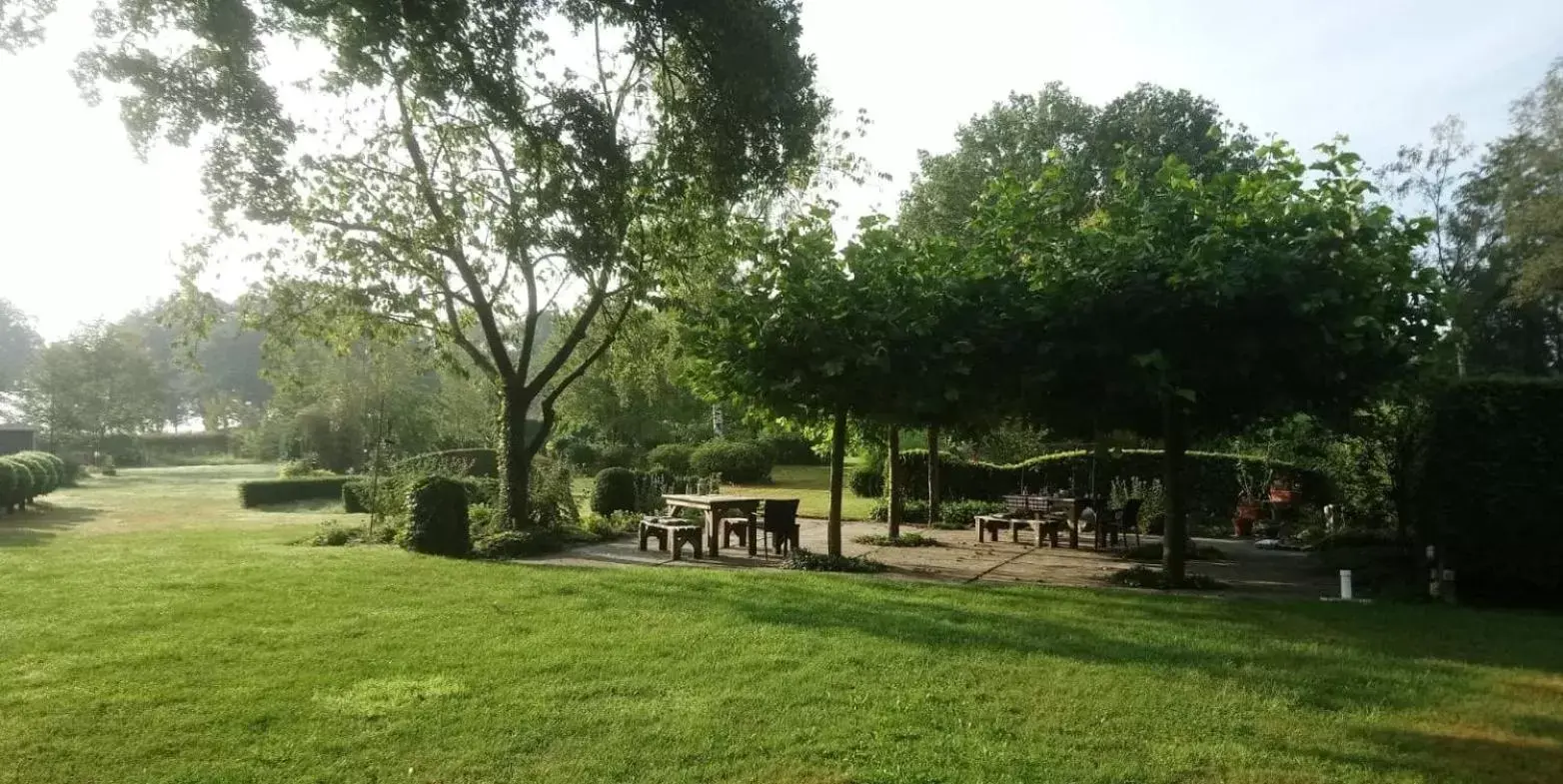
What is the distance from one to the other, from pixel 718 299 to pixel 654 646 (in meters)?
6.13

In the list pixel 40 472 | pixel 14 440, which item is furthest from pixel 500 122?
pixel 14 440

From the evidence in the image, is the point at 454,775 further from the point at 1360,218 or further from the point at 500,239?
the point at 1360,218

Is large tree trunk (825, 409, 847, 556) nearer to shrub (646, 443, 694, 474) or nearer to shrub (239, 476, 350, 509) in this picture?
shrub (239, 476, 350, 509)

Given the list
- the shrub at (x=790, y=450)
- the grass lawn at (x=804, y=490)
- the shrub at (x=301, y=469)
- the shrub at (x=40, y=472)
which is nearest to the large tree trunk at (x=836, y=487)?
the grass lawn at (x=804, y=490)

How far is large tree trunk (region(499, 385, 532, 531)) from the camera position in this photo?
15.6 metres

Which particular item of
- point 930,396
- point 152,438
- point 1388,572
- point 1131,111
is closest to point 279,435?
point 152,438

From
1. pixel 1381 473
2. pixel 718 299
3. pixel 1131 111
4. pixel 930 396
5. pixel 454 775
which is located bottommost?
pixel 454 775

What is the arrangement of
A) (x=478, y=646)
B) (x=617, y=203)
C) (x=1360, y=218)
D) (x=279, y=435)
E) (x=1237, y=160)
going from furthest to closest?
(x=279, y=435), (x=1237, y=160), (x=617, y=203), (x=1360, y=218), (x=478, y=646)

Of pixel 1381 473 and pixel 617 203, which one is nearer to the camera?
pixel 617 203

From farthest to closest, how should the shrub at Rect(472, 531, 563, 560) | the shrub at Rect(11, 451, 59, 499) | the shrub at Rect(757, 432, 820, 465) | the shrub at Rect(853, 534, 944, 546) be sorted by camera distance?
the shrub at Rect(757, 432, 820, 465), the shrub at Rect(11, 451, 59, 499), the shrub at Rect(853, 534, 944, 546), the shrub at Rect(472, 531, 563, 560)

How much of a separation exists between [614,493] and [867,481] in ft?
25.4

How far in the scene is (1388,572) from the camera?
11.0 m

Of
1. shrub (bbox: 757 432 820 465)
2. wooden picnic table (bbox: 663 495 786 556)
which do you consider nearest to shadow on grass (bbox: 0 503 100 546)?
wooden picnic table (bbox: 663 495 786 556)

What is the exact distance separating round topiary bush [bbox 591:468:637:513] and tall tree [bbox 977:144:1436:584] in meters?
10.7
